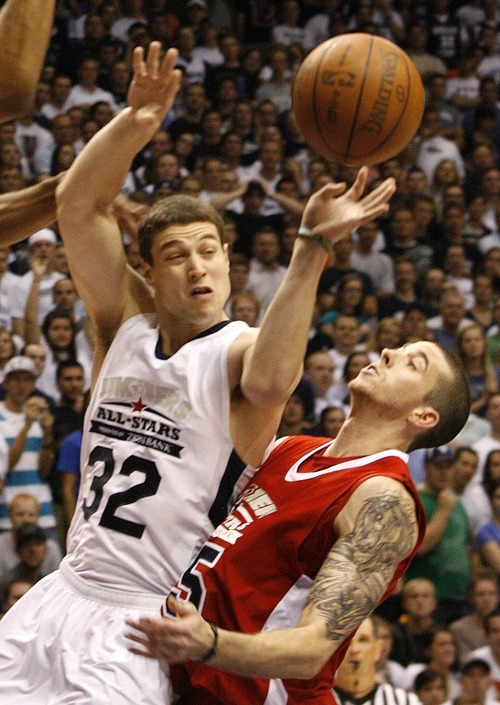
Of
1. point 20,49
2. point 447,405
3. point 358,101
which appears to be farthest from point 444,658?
point 20,49

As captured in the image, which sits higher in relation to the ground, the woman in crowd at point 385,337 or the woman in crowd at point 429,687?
the woman in crowd at point 385,337

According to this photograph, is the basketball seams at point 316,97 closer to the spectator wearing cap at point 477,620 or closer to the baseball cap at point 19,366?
the baseball cap at point 19,366

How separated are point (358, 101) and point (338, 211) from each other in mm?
854

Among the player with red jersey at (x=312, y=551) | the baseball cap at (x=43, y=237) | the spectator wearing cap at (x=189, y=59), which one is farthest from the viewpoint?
the spectator wearing cap at (x=189, y=59)

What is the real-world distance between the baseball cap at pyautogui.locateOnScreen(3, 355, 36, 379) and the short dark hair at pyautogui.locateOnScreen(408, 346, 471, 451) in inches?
142

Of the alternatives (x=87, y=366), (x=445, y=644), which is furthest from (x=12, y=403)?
(x=445, y=644)

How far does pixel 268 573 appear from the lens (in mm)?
2902

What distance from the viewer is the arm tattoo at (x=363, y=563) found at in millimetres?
2664

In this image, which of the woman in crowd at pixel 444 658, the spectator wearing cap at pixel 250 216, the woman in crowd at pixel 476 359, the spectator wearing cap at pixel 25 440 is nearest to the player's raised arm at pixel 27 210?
the spectator wearing cap at pixel 25 440

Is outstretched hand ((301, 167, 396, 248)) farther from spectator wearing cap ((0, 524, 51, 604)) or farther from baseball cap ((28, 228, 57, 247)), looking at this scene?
baseball cap ((28, 228, 57, 247))

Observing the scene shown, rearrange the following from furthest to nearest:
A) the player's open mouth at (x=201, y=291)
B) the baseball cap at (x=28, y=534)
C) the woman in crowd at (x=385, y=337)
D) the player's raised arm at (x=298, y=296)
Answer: the woman in crowd at (x=385, y=337)
the baseball cap at (x=28, y=534)
the player's open mouth at (x=201, y=291)
the player's raised arm at (x=298, y=296)

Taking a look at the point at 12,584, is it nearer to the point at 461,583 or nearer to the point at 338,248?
the point at 461,583

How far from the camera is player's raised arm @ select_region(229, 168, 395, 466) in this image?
277cm

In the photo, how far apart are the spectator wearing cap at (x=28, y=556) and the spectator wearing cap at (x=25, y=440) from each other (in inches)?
6.7
